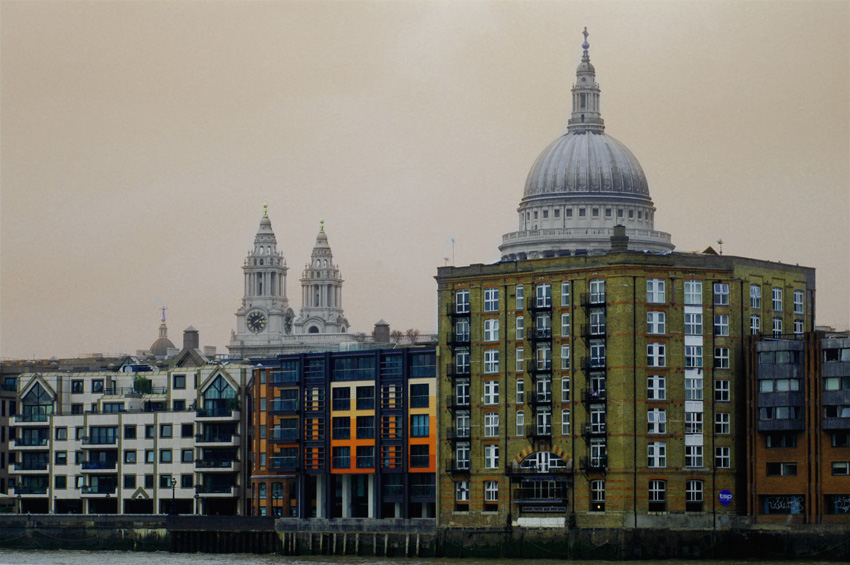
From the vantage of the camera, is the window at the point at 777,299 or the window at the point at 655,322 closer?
the window at the point at 655,322

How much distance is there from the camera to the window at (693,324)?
14812 cm

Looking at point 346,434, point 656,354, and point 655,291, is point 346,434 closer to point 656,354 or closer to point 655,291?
point 656,354

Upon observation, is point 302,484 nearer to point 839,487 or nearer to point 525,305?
point 525,305

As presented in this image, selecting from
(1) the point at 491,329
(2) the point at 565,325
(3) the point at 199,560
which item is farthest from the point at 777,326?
(3) the point at 199,560

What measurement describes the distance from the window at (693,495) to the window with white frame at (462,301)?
21195 millimetres

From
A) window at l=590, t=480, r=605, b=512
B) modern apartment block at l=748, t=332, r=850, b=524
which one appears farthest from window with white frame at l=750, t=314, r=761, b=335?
window at l=590, t=480, r=605, b=512

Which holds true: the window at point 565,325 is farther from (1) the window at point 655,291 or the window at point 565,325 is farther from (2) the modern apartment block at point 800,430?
(2) the modern apartment block at point 800,430

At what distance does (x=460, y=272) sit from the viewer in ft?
516

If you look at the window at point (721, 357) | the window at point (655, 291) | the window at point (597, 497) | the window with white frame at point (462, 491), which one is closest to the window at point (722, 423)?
the window at point (721, 357)

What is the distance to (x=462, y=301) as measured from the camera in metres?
157

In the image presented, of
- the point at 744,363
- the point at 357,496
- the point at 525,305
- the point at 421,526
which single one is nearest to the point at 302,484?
the point at 357,496

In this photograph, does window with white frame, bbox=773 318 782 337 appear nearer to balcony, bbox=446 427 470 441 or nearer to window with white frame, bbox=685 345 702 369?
window with white frame, bbox=685 345 702 369

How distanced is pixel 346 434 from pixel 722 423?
106 ft

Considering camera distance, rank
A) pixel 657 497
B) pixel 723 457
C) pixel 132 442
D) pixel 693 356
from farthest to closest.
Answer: pixel 132 442
pixel 723 457
pixel 693 356
pixel 657 497
